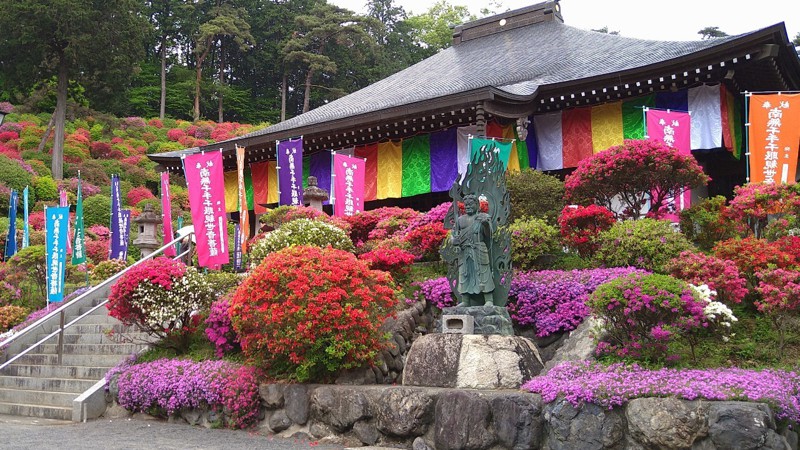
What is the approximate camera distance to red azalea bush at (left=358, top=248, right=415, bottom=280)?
32.0 ft

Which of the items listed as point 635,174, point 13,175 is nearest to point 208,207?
point 635,174

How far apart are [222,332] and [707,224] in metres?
7.57

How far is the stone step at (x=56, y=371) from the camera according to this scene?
10234mm

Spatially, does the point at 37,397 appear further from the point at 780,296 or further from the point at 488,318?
the point at 780,296

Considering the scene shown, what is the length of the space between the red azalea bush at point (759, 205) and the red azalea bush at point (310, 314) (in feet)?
17.2

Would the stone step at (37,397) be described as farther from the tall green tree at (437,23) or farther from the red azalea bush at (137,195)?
the tall green tree at (437,23)

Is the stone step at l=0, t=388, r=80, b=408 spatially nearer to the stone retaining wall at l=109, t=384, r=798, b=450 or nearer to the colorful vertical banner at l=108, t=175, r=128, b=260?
the stone retaining wall at l=109, t=384, r=798, b=450

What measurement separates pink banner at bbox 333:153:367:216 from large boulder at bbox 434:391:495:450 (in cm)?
867

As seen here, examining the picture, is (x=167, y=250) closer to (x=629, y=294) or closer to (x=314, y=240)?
(x=314, y=240)

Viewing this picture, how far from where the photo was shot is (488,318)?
766cm

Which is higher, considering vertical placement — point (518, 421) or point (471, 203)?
point (471, 203)

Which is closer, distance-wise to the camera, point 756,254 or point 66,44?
point 756,254

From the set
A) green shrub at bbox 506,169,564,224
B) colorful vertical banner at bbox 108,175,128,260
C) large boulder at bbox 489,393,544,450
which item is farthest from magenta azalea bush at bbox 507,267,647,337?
colorful vertical banner at bbox 108,175,128,260

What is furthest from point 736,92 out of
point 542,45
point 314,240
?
point 314,240
